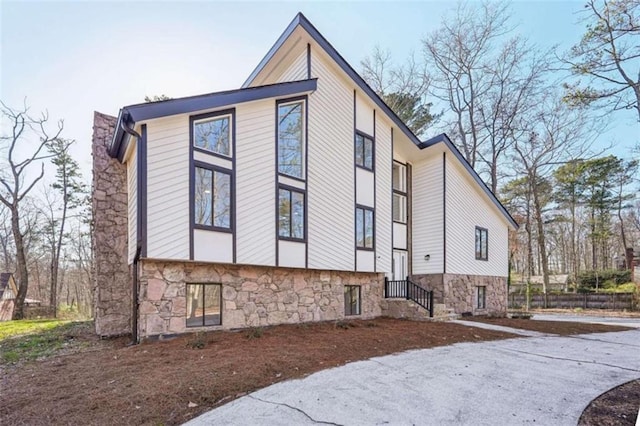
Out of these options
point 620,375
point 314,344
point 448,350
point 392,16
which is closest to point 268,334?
point 314,344

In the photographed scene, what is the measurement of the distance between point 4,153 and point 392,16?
19272 millimetres

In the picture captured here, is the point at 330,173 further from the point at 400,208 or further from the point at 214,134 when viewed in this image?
the point at 400,208

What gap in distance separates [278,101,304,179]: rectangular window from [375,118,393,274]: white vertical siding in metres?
3.29

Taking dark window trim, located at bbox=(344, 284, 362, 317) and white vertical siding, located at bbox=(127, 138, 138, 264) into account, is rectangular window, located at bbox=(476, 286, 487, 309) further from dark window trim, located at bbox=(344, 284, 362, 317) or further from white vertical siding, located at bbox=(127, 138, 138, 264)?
white vertical siding, located at bbox=(127, 138, 138, 264)

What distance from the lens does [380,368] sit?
539 centimetres

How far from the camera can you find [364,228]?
11.2m

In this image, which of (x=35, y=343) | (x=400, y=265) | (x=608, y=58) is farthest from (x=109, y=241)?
(x=608, y=58)

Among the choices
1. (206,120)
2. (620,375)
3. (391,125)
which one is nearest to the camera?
(620,375)

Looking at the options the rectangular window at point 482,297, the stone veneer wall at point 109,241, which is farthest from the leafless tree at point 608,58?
the stone veneer wall at point 109,241

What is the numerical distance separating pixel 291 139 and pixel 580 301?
70.6 ft

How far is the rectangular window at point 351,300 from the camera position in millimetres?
10836

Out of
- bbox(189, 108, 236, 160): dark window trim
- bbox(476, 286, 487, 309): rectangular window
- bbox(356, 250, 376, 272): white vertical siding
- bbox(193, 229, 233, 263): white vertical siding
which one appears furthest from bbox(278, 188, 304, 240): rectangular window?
bbox(476, 286, 487, 309): rectangular window

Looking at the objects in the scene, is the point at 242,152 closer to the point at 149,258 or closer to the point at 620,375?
the point at 149,258

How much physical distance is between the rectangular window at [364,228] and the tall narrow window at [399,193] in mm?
2514
